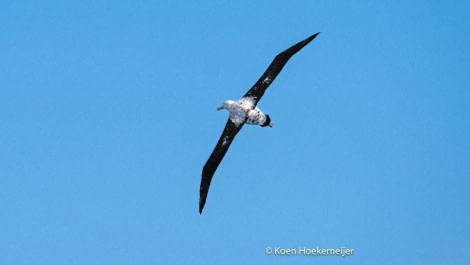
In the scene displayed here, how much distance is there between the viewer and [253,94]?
42.4 m

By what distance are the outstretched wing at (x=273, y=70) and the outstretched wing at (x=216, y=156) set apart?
2.01 metres

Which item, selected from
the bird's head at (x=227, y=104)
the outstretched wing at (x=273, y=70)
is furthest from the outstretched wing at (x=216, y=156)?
the outstretched wing at (x=273, y=70)

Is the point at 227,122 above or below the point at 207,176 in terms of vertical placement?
above

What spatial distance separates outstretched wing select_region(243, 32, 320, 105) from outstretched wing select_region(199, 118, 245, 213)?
2.01 meters

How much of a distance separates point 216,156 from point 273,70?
5.70 metres

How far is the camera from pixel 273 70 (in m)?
41.9

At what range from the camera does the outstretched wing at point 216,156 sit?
141ft

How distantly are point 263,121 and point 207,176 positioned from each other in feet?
14.3

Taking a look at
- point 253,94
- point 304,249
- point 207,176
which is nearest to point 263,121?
point 253,94

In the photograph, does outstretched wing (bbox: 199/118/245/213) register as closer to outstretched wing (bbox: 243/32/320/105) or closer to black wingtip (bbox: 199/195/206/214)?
black wingtip (bbox: 199/195/206/214)

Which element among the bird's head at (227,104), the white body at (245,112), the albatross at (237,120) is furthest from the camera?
the bird's head at (227,104)

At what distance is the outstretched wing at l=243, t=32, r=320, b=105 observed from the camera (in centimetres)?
4153

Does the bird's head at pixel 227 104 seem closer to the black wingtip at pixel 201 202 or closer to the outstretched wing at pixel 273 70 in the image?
the outstretched wing at pixel 273 70

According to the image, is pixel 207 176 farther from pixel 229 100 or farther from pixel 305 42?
pixel 305 42
